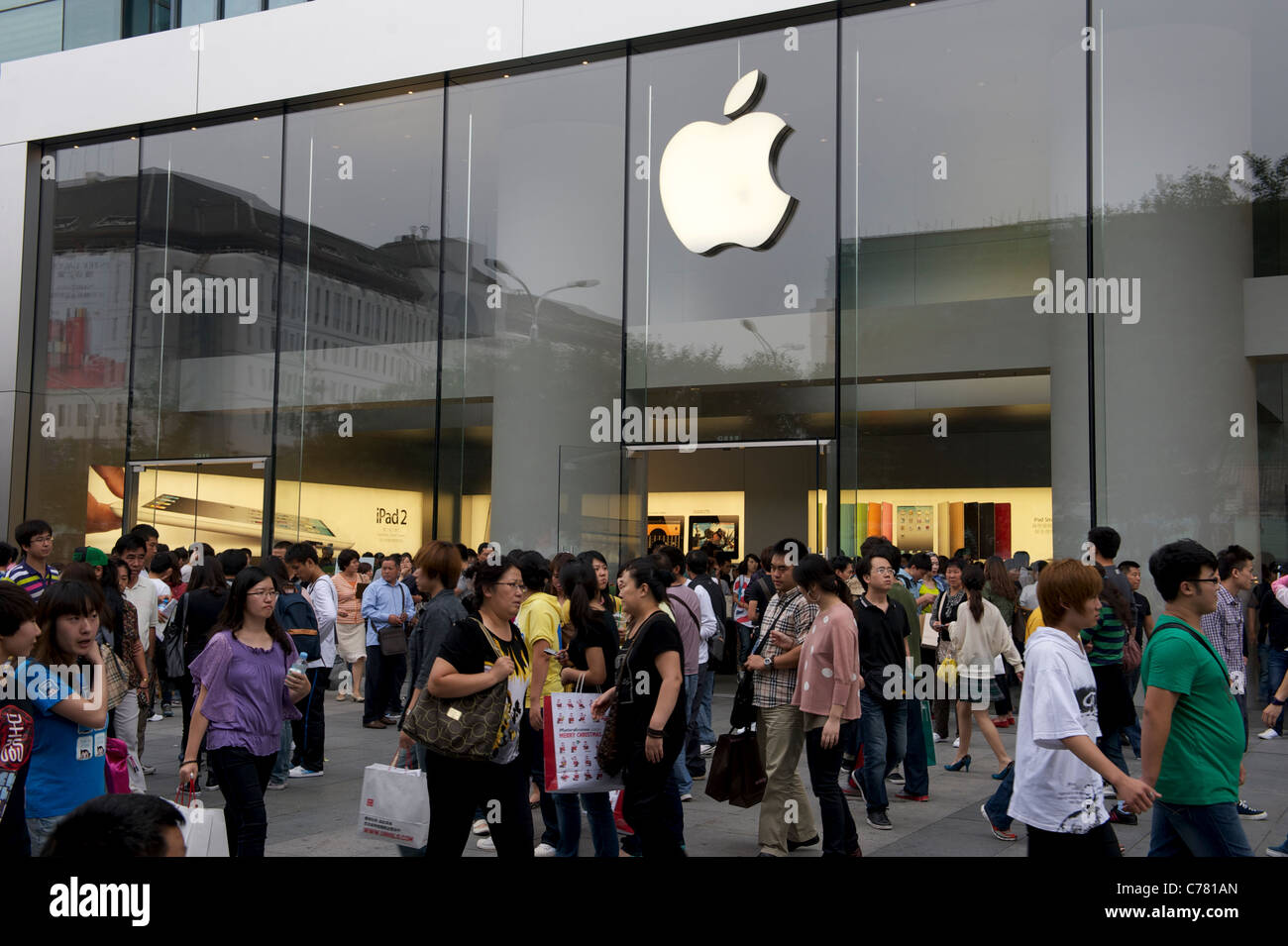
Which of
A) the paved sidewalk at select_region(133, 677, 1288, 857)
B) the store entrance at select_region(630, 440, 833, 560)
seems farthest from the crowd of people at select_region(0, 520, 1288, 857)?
the store entrance at select_region(630, 440, 833, 560)

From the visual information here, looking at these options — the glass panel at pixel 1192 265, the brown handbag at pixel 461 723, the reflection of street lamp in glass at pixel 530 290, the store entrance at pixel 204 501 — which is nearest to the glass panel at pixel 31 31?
the store entrance at pixel 204 501

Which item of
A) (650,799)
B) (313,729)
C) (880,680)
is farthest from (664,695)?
(313,729)

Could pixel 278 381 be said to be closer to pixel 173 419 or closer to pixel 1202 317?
pixel 173 419

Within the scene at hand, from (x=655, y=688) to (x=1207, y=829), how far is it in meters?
2.60

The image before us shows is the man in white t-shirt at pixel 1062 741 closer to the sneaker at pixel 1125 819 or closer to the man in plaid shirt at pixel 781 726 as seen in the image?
the man in plaid shirt at pixel 781 726

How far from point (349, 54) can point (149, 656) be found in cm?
1127

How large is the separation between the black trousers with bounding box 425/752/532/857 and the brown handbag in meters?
0.08

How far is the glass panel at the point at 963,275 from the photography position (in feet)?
43.8

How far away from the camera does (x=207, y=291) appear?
18.8 meters

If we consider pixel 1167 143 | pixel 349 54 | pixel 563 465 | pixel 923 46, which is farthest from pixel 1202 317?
pixel 349 54

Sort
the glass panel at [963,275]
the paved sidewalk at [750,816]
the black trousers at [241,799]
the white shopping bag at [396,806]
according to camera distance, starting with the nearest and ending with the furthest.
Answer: the white shopping bag at [396,806], the black trousers at [241,799], the paved sidewalk at [750,816], the glass panel at [963,275]

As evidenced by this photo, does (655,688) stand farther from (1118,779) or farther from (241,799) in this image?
(1118,779)

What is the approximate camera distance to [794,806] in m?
6.85

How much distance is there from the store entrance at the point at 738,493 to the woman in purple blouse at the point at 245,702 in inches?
366
